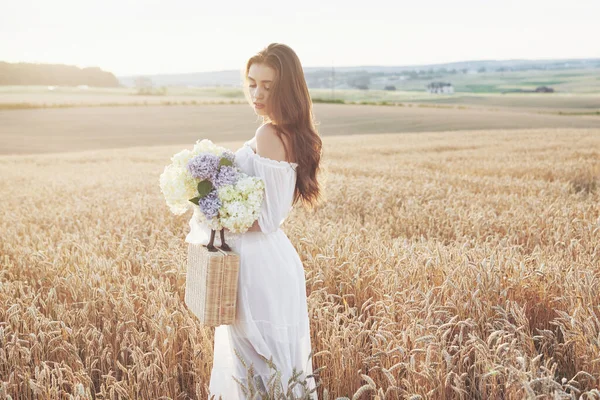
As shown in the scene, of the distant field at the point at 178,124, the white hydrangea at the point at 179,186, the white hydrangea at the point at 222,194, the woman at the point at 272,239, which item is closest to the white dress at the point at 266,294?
the woman at the point at 272,239

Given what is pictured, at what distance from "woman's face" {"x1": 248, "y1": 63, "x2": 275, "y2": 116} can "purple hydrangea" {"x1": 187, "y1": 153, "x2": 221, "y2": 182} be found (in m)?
0.45

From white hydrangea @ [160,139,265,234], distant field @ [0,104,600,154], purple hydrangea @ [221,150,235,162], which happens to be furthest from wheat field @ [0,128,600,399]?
distant field @ [0,104,600,154]

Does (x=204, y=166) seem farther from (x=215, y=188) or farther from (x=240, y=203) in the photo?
(x=240, y=203)

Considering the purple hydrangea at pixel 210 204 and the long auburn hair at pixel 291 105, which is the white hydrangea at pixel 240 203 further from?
the long auburn hair at pixel 291 105

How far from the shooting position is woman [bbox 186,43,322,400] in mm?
3246

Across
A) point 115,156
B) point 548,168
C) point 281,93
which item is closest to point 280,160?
point 281,93

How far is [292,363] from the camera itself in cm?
333

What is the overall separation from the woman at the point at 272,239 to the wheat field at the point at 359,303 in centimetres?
27

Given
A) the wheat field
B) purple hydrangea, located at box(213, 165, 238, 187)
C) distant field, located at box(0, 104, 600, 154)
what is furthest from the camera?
distant field, located at box(0, 104, 600, 154)

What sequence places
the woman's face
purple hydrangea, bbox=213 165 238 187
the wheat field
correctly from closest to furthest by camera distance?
purple hydrangea, bbox=213 165 238 187 < the wheat field < the woman's face

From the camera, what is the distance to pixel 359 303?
15.2 ft

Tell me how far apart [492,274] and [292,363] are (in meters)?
1.83

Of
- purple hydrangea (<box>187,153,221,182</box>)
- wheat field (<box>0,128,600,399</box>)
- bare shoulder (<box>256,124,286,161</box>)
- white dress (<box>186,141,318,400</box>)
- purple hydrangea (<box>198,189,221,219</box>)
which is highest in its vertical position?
bare shoulder (<box>256,124,286,161</box>)

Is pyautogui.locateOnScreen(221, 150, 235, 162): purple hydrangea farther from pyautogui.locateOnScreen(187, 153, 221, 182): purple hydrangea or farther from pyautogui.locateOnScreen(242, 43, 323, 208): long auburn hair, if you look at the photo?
pyautogui.locateOnScreen(242, 43, 323, 208): long auburn hair
